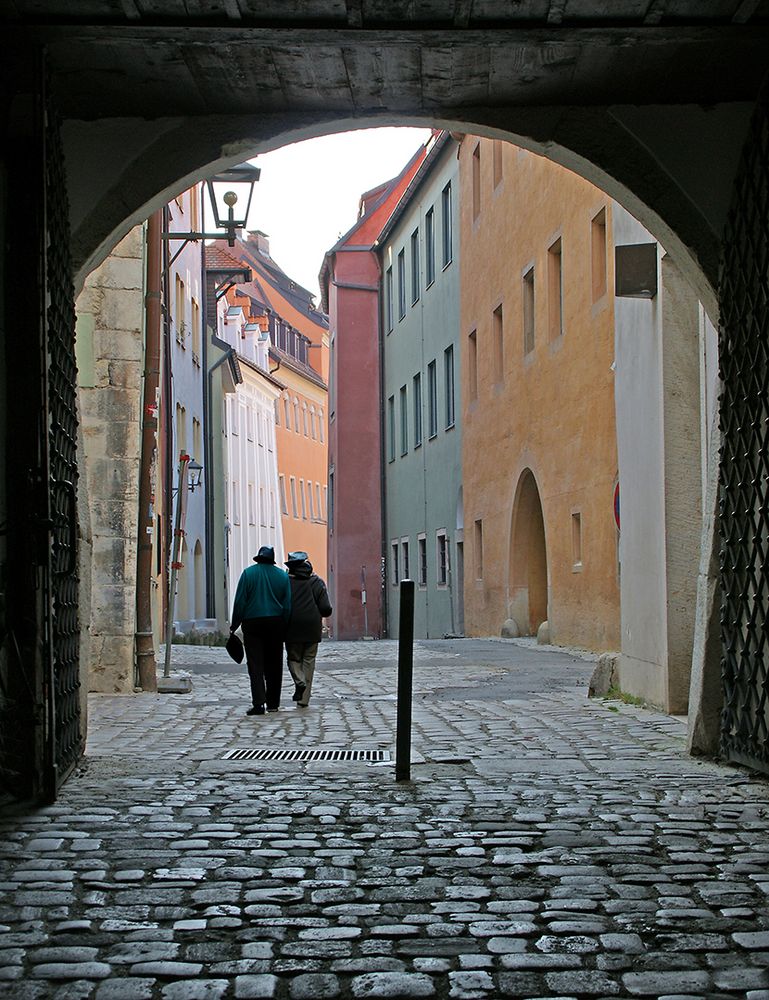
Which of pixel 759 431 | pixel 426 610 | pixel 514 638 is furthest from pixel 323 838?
pixel 426 610

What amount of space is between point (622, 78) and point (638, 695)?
19.5ft

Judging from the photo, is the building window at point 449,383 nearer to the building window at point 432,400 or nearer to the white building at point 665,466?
the building window at point 432,400

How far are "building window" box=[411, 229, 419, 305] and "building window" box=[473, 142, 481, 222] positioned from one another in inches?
314

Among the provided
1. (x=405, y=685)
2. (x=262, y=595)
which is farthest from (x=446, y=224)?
(x=405, y=685)

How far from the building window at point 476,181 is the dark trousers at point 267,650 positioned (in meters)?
18.3

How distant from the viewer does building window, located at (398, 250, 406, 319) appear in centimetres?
4012

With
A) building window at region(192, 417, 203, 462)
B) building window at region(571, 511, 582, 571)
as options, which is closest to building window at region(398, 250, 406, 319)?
building window at region(192, 417, 203, 462)

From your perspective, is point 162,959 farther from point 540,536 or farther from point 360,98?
point 540,536

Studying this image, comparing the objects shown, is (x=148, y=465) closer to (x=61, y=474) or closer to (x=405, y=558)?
(x=61, y=474)

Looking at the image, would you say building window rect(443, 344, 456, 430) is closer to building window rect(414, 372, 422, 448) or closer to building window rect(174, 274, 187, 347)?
building window rect(414, 372, 422, 448)

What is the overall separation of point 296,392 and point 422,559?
33.1 meters

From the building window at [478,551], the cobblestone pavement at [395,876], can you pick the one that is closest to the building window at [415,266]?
the building window at [478,551]

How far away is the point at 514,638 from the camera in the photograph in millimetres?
25703

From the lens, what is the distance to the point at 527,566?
26094 millimetres
